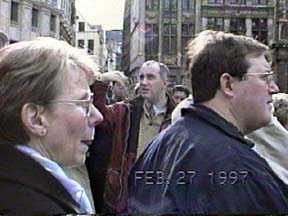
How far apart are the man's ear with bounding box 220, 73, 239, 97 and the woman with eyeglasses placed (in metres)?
0.23

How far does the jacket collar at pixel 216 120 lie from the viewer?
3.08ft

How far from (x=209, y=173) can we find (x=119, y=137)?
41 cm

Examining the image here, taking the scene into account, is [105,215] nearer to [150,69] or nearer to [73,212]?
[73,212]

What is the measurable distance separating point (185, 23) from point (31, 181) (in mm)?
869

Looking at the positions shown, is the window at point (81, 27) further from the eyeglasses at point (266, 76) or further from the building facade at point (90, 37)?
the eyeglasses at point (266, 76)

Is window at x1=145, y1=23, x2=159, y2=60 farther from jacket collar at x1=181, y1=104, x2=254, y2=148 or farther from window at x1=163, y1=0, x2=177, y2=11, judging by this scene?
jacket collar at x1=181, y1=104, x2=254, y2=148

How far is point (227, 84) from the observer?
964 mm

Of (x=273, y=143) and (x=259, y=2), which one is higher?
(x=259, y=2)

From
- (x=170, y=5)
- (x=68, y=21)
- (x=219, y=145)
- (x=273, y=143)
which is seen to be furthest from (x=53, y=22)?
(x=219, y=145)

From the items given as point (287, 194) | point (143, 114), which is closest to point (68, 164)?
point (287, 194)

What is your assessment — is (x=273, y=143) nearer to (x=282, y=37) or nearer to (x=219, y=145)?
(x=219, y=145)

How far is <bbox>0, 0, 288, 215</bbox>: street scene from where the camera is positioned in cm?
77

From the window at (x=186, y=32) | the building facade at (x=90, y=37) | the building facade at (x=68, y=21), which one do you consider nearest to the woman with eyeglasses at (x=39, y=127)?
the building facade at (x=68, y=21)

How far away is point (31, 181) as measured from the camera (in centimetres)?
73
